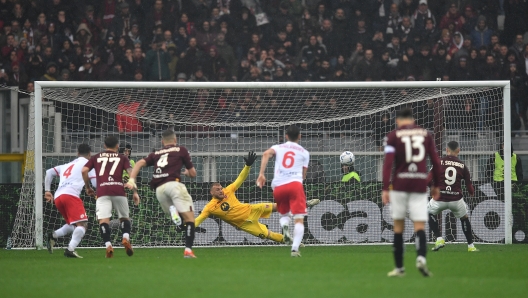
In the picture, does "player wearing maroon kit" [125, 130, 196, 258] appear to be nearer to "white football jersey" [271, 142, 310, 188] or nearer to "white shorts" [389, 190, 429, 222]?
"white football jersey" [271, 142, 310, 188]

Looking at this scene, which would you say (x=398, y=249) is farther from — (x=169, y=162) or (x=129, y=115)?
(x=129, y=115)

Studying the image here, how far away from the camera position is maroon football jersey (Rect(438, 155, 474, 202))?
1415 cm

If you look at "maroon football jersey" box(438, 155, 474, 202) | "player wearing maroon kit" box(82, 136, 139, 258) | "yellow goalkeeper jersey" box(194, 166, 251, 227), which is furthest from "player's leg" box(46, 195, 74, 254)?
"maroon football jersey" box(438, 155, 474, 202)

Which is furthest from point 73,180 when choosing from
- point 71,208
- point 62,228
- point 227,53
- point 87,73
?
point 227,53

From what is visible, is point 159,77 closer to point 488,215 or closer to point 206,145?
point 206,145

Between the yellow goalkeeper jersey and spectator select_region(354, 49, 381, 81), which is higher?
spectator select_region(354, 49, 381, 81)

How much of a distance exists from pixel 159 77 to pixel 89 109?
3.78m

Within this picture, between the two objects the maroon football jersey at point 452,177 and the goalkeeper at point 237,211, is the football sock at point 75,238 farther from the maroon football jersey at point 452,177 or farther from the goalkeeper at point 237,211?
the maroon football jersey at point 452,177

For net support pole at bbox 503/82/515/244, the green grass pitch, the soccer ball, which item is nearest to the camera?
the green grass pitch

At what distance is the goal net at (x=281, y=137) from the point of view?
A: 16328 millimetres

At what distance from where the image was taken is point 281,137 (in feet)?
56.6

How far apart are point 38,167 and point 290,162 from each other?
492 centimetres

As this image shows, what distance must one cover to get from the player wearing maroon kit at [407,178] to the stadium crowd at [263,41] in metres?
10.9

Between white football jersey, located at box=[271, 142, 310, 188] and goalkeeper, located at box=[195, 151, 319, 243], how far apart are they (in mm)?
2260
